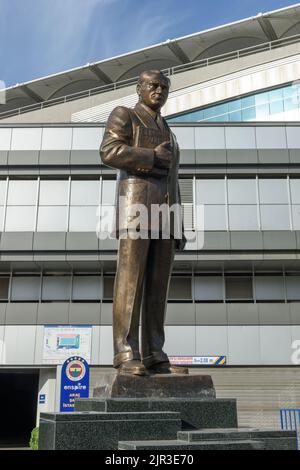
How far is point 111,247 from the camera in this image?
75.6ft

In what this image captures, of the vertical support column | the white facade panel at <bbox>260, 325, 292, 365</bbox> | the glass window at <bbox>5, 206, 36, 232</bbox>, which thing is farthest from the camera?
the glass window at <bbox>5, 206, 36, 232</bbox>

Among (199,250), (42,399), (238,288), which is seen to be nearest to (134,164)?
(199,250)

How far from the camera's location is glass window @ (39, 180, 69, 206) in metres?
24.1

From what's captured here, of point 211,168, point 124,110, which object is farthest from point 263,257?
point 124,110

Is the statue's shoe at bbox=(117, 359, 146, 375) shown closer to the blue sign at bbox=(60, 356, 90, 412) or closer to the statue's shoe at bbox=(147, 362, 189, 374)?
the statue's shoe at bbox=(147, 362, 189, 374)

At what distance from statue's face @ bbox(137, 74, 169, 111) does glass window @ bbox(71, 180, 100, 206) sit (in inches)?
706

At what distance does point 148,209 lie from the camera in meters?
5.77

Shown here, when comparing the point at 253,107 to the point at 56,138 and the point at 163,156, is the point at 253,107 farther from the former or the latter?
the point at 163,156

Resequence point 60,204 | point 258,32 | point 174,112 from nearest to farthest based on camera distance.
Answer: point 60,204, point 174,112, point 258,32

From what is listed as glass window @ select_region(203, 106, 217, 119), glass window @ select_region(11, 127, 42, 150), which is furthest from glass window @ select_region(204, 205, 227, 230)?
glass window @ select_region(11, 127, 42, 150)

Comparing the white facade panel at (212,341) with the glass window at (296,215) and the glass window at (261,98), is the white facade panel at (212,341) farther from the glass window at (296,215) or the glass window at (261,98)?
the glass window at (261,98)

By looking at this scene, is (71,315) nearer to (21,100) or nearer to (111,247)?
(111,247)

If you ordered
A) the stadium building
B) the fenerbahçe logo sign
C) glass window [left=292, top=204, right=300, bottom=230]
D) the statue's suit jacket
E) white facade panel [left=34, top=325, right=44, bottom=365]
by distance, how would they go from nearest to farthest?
the statue's suit jacket → the fenerbahçe logo sign → the stadium building → white facade panel [left=34, top=325, right=44, bottom=365] → glass window [left=292, top=204, right=300, bottom=230]

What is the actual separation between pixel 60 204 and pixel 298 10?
24.7 m
